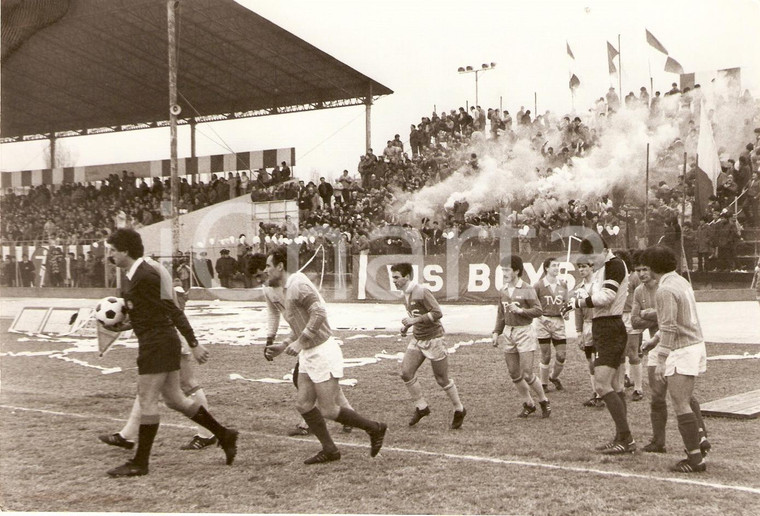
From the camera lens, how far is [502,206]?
23.3 m

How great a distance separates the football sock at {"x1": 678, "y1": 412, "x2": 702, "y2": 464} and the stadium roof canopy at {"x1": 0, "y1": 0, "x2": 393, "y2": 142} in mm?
17189

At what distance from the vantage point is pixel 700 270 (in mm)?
18406

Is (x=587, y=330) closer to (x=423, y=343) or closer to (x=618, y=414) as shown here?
(x=423, y=343)

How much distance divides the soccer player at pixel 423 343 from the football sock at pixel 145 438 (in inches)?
109

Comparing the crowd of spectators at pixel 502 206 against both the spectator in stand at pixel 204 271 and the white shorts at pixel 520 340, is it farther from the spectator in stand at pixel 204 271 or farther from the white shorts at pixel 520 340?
the white shorts at pixel 520 340

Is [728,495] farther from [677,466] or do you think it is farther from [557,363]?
[557,363]

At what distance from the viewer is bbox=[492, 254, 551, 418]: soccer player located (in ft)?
27.2

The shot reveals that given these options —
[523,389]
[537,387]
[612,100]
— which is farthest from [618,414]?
[612,100]

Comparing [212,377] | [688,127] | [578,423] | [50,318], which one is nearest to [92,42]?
[50,318]

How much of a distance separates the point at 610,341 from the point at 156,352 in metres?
4.07

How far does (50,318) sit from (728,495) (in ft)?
53.5

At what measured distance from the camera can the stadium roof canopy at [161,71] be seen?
2298 cm

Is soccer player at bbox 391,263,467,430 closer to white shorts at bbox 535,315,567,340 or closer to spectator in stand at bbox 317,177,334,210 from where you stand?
white shorts at bbox 535,315,567,340

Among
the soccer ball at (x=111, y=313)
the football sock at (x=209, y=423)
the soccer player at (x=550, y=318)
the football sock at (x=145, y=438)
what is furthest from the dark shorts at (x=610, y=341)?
the soccer ball at (x=111, y=313)
